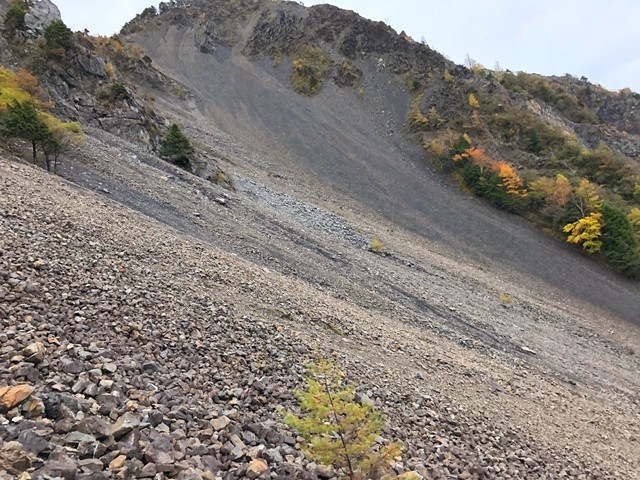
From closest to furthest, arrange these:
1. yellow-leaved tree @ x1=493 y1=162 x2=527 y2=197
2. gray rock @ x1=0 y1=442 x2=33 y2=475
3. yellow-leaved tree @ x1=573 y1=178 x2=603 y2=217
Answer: gray rock @ x1=0 y1=442 x2=33 y2=475 < yellow-leaved tree @ x1=573 y1=178 x2=603 y2=217 < yellow-leaved tree @ x1=493 y1=162 x2=527 y2=197

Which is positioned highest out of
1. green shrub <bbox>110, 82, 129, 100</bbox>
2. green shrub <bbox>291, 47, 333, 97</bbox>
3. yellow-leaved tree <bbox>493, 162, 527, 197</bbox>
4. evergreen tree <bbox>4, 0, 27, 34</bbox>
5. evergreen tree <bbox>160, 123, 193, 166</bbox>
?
green shrub <bbox>291, 47, 333, 97</bbox>

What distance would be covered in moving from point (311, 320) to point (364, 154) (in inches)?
1503

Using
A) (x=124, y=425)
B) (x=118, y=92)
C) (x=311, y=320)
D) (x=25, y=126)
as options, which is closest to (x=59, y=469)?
(x=124, y=425)

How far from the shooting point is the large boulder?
33.4 metres

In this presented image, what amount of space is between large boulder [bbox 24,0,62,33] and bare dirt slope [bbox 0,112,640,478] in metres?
19.5

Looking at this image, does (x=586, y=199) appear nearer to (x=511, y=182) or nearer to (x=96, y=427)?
(x=511, y=182)

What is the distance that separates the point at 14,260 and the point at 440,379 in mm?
8669

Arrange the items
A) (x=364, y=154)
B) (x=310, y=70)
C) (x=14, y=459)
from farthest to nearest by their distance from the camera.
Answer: (x=310, y=70) < (x=364, y=154) < (x=14, y=459)

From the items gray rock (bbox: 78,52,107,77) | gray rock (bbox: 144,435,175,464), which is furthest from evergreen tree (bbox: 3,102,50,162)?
gray rock (bbox: 78,52,107,77)

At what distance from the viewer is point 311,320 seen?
10633 millimetres

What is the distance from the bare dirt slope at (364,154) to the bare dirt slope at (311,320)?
939cm

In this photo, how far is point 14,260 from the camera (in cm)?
748

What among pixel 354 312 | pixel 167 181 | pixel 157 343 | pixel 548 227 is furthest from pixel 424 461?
pixel 548 227

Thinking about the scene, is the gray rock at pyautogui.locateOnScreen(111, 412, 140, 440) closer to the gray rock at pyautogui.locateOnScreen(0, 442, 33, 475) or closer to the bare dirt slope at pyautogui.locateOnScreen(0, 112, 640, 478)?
the bare dirt slope at pyautogui.locateOnScreen(0, 112, 640, 478)
